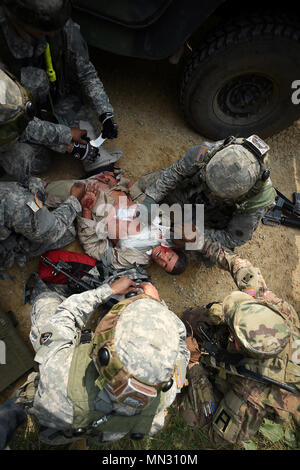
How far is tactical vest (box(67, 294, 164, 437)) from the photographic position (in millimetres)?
1725

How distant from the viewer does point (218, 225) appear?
3215mm

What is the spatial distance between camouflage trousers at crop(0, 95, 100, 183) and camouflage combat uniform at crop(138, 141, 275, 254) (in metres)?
0.96

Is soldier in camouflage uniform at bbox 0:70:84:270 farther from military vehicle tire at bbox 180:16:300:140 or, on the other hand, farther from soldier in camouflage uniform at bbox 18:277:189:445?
military vehicle tire at bbox 180:16:300:140

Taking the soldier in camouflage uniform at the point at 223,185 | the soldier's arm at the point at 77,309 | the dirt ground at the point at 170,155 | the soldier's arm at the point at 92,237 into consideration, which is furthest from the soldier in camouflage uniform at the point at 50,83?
the soldier's arm at the point at 77,309

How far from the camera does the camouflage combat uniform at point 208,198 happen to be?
Result: 2.74 meters

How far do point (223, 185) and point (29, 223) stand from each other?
155 centimetres

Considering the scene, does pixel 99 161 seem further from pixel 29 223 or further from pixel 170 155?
pixel 29 223

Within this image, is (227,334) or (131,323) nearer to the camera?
(131,323)

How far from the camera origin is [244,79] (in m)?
3.39

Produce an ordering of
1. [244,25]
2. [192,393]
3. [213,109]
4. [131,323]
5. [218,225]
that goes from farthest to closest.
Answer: [213,109], [218,225], [244,25], [192,393], [131,323]
